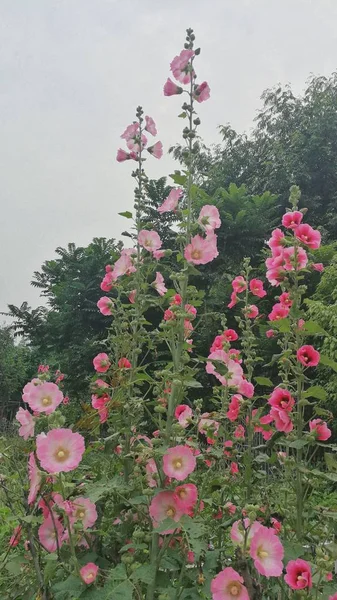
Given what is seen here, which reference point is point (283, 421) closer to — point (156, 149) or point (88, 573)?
point (88, 573)

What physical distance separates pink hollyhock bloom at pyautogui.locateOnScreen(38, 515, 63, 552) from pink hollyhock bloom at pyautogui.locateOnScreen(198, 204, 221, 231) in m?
0.90

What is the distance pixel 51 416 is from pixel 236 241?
8235 mm

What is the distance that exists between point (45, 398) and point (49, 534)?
1.16ft

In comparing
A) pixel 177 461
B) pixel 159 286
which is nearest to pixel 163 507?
pixel 177 461

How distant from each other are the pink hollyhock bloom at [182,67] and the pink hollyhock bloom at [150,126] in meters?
0.26

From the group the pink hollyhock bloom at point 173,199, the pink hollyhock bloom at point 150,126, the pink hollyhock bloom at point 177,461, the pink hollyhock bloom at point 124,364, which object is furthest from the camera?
the pink hollyhock bloom at point 150,126

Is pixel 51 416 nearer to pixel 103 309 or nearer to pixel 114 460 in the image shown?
pixel 114 460

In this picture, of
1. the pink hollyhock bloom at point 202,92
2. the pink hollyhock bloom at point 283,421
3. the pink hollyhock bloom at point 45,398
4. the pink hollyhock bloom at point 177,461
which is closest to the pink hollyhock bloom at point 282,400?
the pink hollyhock bloom at point 283,421

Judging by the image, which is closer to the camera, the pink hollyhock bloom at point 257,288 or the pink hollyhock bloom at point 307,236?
the pink hollyhock bloom at point 307,236

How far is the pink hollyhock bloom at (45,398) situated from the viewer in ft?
4.29

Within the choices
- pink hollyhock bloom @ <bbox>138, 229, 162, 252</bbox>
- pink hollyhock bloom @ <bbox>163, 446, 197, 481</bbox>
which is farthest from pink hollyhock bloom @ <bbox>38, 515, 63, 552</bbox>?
pink hollyhock bloom @ <bbox>138, 229, 162, 252</bbox>

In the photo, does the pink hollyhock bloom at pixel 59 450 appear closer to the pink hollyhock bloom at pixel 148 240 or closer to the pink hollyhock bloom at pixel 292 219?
the pink hollyhock bloom at pixel 148 240

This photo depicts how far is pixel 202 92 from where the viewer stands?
1712 mm

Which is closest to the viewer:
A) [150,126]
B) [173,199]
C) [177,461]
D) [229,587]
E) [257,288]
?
[229,587]
